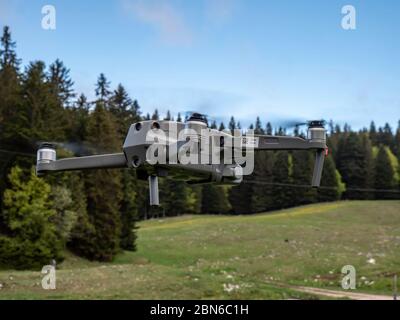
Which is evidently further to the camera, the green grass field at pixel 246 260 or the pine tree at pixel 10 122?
the pine tree at pixel 10 122

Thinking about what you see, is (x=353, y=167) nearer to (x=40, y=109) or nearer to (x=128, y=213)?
(x=128, y=213)

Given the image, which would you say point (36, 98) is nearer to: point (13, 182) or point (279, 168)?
point (13, 182)

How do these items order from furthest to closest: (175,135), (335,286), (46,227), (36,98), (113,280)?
→ (46,227), (36,98), (335,286), (113,280), (175,135)

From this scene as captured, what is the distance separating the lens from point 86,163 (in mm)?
4113

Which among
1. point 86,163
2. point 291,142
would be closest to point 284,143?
point 291,142

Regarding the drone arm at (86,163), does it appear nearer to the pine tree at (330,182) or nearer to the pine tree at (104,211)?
the pine tree at (104,211)

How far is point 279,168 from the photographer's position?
72562 mm

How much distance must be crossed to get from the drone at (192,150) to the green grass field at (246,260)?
2182cm

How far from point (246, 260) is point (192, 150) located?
43.6 m

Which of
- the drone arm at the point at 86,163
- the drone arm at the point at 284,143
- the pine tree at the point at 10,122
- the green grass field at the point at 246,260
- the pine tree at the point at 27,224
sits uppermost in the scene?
the pine tree at the point at 10,122

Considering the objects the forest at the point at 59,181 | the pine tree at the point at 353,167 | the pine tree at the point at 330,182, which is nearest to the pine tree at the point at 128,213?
the forest at the point at 59,181

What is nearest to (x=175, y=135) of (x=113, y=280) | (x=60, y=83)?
(x=113, y=280)

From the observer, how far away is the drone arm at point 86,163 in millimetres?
3969

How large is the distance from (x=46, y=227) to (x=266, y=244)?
2226 centimetres
